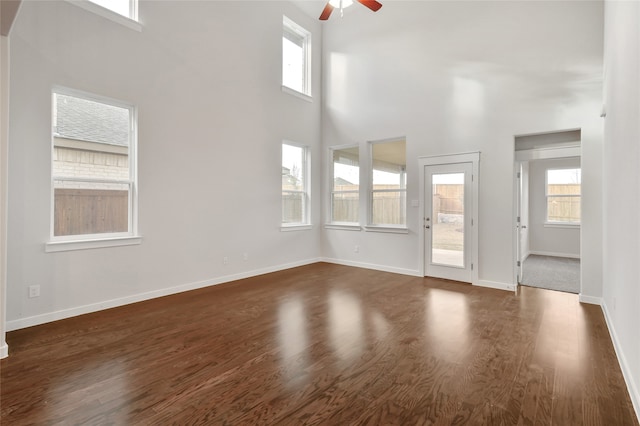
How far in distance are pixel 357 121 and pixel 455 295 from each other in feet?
12.2

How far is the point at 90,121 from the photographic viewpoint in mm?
3781

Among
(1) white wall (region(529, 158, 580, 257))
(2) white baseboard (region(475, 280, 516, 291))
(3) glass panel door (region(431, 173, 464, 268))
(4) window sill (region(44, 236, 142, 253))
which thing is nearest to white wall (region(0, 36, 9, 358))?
(4) window sill (region(44, 236, 142, 253))

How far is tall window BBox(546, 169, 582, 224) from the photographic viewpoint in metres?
7.87

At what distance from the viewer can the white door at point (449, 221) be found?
5.20m

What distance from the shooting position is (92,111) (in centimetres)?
Answer: 380

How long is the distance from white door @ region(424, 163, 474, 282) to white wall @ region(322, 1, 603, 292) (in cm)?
20

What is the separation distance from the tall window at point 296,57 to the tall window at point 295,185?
49.8 inches

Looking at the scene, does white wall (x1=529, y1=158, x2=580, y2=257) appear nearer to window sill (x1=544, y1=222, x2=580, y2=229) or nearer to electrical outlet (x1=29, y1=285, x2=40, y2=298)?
window sill (x1=544, y1=222, x2=580, y2=229)

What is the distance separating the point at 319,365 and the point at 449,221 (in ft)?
12.3

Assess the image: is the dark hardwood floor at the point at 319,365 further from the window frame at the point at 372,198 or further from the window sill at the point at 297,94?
the window sill at the point at 297,94

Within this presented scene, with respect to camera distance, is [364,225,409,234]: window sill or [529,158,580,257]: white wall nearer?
[364,225,409,234]: window sill

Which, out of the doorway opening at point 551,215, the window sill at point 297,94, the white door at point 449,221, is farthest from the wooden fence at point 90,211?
the doorway opening at point 551,215

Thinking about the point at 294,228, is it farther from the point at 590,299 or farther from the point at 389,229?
the point at 590,299

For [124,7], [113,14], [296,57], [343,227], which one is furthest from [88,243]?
[296,57]
